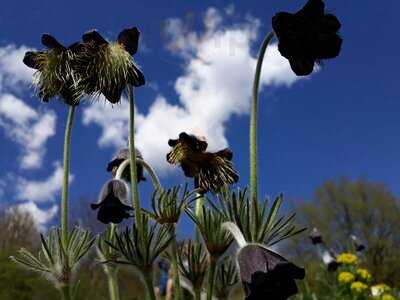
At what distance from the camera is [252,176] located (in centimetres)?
131


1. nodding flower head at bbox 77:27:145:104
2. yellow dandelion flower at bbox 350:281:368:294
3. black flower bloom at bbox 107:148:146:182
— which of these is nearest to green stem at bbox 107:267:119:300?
black flower bloom at bbox 107:148:146:182

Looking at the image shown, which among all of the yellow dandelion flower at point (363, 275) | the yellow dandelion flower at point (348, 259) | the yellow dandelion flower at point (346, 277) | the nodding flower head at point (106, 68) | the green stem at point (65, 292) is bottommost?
the green stem at point (65, 292)

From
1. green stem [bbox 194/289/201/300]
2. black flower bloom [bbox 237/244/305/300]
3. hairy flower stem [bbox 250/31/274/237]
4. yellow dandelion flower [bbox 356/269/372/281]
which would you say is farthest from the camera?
yellow dandelion flower [bbox 356/269/372/281]

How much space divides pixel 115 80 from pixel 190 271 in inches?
22.9

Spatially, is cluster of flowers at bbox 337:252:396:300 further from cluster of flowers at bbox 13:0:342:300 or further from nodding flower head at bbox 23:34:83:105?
nodding flower head at bbox 23:34:83:105

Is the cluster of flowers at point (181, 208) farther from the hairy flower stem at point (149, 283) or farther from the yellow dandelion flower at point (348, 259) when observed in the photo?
the yellow dandelion flower at point (348, 259)

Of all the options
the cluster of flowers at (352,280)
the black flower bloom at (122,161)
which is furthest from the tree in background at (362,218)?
the black flower bloom at (122,161)

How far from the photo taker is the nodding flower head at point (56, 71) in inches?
62.6

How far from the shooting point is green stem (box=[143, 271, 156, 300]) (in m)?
1.39

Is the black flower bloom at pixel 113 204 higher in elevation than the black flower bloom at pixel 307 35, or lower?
lower

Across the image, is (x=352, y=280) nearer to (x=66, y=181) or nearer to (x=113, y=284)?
(x=113, y=284)

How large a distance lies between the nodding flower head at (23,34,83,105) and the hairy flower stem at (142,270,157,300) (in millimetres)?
515

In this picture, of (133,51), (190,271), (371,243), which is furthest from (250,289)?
(371,243)

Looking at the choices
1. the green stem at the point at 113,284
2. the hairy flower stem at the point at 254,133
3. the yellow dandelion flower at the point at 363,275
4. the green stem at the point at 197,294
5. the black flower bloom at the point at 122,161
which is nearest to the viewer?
the hairy flower stem at the point at 254,133
